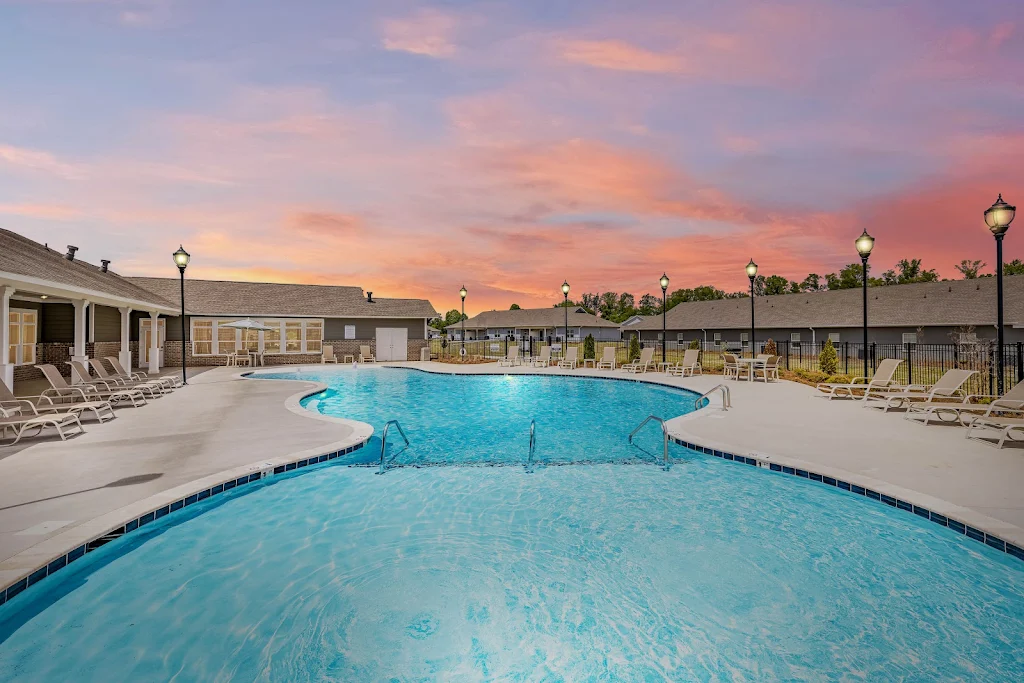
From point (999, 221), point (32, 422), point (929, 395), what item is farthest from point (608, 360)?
point (32, 422)

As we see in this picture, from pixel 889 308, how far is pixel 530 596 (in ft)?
125

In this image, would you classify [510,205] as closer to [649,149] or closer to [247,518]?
[649,149]

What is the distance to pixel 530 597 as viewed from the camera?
388cm

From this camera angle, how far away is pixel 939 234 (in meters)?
21.7

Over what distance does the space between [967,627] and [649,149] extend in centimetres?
1584

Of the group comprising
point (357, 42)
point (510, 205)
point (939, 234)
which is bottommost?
point (939, 234)

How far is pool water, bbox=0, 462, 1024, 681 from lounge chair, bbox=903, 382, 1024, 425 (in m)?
4.45

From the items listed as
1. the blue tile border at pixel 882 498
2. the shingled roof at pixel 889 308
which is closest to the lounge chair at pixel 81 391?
the blue tile border at pixel 882 498

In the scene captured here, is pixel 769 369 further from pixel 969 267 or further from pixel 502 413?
pixel 969 267

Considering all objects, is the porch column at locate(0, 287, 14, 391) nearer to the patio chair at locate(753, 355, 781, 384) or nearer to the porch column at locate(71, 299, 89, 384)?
the porch column at locate(71, 299, 89, 384)

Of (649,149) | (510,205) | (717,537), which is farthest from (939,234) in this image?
(717,537)

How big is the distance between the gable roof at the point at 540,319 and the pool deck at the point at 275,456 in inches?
1881

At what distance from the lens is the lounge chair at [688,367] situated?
18.5 m

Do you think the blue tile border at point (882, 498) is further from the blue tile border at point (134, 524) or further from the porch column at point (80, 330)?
the porch column at point (80, 330)
